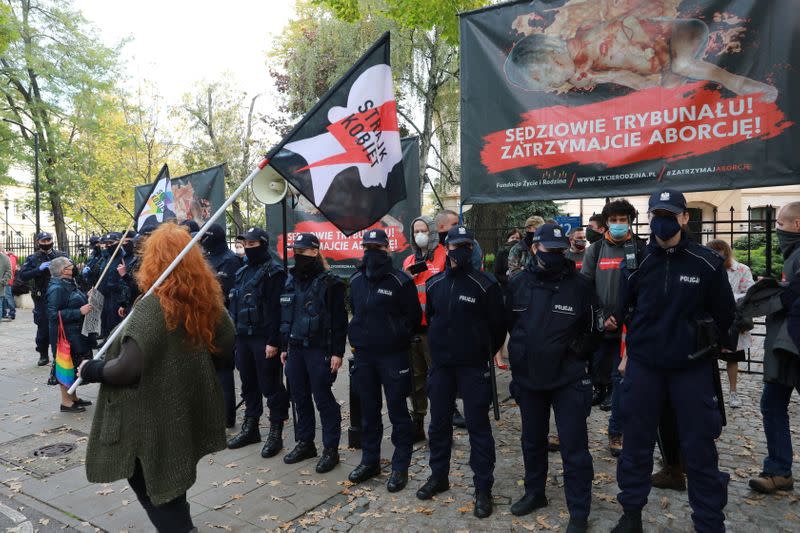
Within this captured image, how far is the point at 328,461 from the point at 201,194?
26.9 feet

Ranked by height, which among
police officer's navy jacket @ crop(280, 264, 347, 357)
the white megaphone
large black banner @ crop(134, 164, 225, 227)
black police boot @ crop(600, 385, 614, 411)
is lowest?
black police boot @ crop(600, 385, 614, 411)

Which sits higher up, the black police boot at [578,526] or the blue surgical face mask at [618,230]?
the blue surgical face mask at [618,230]

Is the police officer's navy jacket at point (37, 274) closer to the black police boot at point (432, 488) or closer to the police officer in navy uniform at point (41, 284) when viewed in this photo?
the police officer in navy uniform at point (41, 284)

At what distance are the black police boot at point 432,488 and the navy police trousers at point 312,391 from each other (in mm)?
947

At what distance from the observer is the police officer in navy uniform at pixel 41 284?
30.5 ft

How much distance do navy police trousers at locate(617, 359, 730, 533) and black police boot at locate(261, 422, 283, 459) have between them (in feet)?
9.94

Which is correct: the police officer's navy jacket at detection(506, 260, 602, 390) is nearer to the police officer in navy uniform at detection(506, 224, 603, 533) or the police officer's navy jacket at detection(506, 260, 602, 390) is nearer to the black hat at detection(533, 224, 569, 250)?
the police officer in navy uniform at detection(506, 224, 603, 533)

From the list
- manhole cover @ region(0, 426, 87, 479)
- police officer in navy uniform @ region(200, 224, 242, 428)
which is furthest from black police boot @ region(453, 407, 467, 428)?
manhole cover @ region(0, 426, 87, 479)

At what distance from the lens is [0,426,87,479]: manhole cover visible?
5047mm

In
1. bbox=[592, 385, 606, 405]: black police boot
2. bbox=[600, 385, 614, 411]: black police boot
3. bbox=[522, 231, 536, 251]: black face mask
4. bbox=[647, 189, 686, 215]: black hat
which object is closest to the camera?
bbox=[647, 189, 686, 215]: black hat

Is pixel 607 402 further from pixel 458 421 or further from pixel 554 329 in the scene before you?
pixel 554 329


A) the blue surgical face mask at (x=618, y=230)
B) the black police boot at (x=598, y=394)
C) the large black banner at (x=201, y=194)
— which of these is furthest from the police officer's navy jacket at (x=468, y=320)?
the large black banner at (x=201, y=194)

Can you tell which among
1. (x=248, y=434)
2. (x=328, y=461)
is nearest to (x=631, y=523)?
(x=328, y=461)

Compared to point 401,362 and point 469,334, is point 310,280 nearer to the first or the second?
point 401,362
